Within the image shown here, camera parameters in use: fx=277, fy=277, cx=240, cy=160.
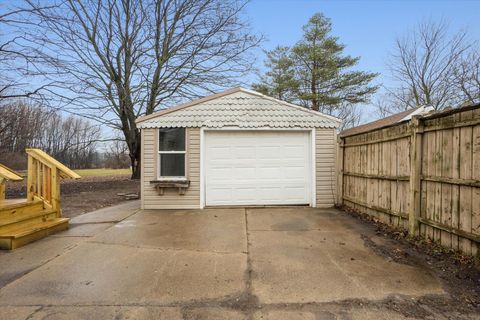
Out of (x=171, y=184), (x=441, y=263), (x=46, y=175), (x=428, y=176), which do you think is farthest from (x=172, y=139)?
(x=441, y=263)

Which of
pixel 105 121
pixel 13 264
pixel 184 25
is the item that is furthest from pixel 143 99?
pixel 13 264

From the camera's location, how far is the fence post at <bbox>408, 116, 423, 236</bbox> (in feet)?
14.1

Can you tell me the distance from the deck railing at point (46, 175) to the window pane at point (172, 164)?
2.33 meters

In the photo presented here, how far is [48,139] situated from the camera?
124 feet

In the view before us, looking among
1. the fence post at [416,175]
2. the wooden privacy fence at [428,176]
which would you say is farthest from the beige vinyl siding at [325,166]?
the fence post at [416,175]

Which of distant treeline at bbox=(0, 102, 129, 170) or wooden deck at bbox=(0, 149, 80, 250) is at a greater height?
distant treeline at bbox=(0, 102, 129, 170)

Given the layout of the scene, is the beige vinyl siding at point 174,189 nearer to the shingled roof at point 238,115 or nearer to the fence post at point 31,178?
the shingled roof at point 238,115

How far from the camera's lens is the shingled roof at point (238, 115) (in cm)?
725

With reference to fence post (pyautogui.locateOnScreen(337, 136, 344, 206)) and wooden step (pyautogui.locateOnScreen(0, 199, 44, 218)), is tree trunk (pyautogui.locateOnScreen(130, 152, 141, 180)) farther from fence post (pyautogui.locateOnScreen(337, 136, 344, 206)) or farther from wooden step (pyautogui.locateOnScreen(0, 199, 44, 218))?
fence post (pyautogui.locateOnScreen(337, 136, 344, 206))

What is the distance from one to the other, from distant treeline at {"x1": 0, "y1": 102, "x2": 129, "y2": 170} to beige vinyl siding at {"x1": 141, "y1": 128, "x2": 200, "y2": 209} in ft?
37.4

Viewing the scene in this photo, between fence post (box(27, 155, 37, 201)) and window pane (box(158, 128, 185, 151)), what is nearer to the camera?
fence post (box(27, 155, 37, 201))

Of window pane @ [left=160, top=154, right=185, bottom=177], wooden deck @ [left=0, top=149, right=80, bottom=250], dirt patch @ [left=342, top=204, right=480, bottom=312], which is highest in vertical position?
window pane @ [left=160, top=154, right=185, bottom=177]

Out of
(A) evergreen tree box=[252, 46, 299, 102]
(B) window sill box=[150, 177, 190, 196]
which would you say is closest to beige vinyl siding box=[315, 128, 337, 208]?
(B) window sill box=[150, 177, 190, 196]

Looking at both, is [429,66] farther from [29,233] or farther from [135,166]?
[29,233]
